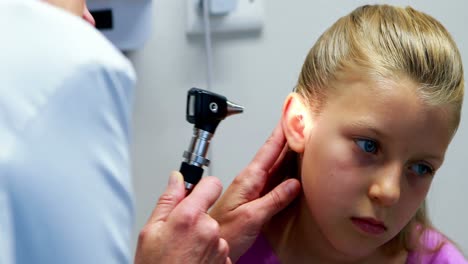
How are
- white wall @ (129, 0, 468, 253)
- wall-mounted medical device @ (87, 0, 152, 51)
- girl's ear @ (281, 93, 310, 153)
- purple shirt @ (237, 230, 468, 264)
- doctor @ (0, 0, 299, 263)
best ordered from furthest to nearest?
white wall @ (129, 0, 468, 253)
wall-mounted medical device @ (87, 0, 152, 51)
purple shirt @ (237, 230, 468, 264)
girl's ear @ (281, 93, 310, 153)
doctor @ (0, 0, 299, 263)

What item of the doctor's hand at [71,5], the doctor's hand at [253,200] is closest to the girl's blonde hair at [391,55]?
the doctor's hand at [253,200]

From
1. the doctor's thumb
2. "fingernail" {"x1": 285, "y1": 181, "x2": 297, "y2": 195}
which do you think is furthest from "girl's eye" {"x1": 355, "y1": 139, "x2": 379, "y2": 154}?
the doctor's thumb

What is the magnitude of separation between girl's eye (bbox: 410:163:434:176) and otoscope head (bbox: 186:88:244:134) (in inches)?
10.5

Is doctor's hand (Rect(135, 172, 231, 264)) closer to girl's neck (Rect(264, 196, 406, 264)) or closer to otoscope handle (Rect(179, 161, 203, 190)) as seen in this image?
otoscope handle (Rect(179, 161, 203, 190))

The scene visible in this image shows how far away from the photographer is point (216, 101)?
0.97 metres

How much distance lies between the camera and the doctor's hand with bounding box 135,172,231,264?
0.93 m

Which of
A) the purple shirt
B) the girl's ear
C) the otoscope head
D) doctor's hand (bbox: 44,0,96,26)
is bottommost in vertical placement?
the purple shirt

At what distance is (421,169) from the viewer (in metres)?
1.01

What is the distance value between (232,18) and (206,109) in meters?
0.50

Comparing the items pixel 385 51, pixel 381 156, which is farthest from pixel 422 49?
pixel 381 156

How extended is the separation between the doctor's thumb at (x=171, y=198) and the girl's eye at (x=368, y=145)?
0.82 ft

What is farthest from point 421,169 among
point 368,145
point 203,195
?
point 203,195

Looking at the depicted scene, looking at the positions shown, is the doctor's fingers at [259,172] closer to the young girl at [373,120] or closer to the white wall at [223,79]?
the young girl at [373,120]

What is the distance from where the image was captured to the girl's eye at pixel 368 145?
99 centimetres
